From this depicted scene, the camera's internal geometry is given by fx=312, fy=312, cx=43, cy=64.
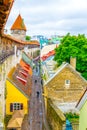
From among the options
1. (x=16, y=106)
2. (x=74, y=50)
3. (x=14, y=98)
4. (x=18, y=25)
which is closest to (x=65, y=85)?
(x=14, y=98)

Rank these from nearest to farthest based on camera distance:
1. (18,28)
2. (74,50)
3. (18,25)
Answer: (74,50), (18,28), (18,25)

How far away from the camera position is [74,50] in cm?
4144

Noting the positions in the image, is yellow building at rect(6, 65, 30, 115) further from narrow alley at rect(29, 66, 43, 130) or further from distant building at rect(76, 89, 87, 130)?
distant building at rect(76, 89, 87, 130)

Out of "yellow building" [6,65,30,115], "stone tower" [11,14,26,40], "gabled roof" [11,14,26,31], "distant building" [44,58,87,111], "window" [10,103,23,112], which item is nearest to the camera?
"distant building" [44,58,87,111]

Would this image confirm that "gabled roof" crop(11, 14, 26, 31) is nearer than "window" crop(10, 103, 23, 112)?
No

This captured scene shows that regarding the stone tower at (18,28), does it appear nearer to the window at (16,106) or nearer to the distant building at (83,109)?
the window at (16,106)

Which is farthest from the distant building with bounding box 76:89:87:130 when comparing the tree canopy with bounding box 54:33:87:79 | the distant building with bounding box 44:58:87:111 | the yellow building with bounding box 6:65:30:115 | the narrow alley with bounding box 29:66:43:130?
the tree canopy with bounding box 54:33:87:79

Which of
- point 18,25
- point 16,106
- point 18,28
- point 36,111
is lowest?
point 36,111

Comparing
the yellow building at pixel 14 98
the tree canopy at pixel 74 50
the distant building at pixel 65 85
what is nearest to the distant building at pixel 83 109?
the distant building at pixel 65 85

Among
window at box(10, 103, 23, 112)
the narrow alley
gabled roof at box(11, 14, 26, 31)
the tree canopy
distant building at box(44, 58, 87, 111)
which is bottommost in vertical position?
the narrow alley

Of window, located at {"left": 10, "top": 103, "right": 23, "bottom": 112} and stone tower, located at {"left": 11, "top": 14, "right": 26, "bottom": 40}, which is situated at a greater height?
stone tower, located at {"left": 11, "top": 14, "right": 26, "bottom": 40}

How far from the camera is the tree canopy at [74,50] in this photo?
40.1 meters

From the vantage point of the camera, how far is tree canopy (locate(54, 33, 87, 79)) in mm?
40116

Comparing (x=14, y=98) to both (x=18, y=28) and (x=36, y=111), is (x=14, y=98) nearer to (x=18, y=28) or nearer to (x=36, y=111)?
(x=36, y=111)
